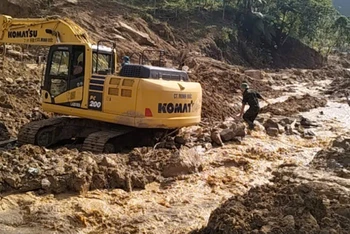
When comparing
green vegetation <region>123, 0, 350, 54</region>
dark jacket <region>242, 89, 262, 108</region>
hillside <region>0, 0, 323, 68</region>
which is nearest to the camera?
dark jacket <region>242, 89, 262, 108</region>

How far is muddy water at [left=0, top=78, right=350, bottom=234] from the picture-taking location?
5717 mm

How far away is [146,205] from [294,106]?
39.6 ft

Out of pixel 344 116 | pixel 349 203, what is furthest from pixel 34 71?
pixel 349 203

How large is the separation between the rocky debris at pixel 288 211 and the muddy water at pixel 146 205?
1.01 metres

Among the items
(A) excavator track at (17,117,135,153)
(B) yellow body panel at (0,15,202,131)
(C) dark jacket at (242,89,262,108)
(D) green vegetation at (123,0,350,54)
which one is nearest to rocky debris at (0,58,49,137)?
(A) excavator track at (17,117,135,153)

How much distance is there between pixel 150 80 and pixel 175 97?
675 mm

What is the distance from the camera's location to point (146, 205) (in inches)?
259

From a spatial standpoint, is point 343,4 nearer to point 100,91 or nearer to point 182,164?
point 100,91

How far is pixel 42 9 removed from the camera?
22.3 meters

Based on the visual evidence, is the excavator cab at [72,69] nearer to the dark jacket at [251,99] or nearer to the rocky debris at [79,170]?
the rocky debris at [79,170]

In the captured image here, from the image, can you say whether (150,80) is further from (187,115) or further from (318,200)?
(318,200)

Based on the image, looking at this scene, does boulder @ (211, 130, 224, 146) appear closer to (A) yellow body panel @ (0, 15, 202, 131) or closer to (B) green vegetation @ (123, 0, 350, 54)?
(A) yellow body panel @ (0, 15, 202, 131)

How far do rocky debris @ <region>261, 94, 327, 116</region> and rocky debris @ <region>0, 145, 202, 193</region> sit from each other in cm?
853

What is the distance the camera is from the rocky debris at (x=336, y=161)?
586 cm
